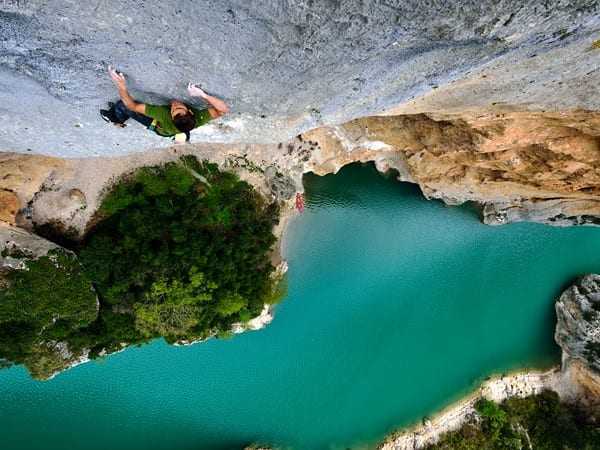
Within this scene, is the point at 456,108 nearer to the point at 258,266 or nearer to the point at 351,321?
the point at 258,266

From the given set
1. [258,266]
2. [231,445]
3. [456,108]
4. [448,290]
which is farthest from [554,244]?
[231,445]

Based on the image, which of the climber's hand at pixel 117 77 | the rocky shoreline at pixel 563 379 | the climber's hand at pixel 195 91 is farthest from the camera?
the rocky shoreline at pixel 563 379

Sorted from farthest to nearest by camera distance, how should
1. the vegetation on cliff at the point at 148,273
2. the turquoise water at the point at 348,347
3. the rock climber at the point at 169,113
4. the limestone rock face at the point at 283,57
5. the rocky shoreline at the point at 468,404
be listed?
the rocky shoreline at the point at 468,404 < the turquoise water at the point at 348,347 < the vegetation on cliff at the point at 148,273 < the rock climber at the point at 169,113 < the limestone rock face at the point at 283,57

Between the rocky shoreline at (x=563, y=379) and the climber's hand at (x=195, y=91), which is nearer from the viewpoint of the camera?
the climber's hand at (x=195, y=91)

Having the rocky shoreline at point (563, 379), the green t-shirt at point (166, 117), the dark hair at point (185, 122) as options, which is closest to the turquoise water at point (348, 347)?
the rocky shoreline at point (563, 379)

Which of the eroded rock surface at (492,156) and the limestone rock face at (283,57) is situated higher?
the eroded rock surface at (492,156)

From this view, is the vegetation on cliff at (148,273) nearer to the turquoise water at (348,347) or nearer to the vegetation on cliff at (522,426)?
the turquoise water at (348,347)

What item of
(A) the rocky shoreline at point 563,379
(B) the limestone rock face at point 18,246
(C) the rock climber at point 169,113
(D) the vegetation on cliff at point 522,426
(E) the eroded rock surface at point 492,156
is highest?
(E) the eroded rock surface at point 492,156
